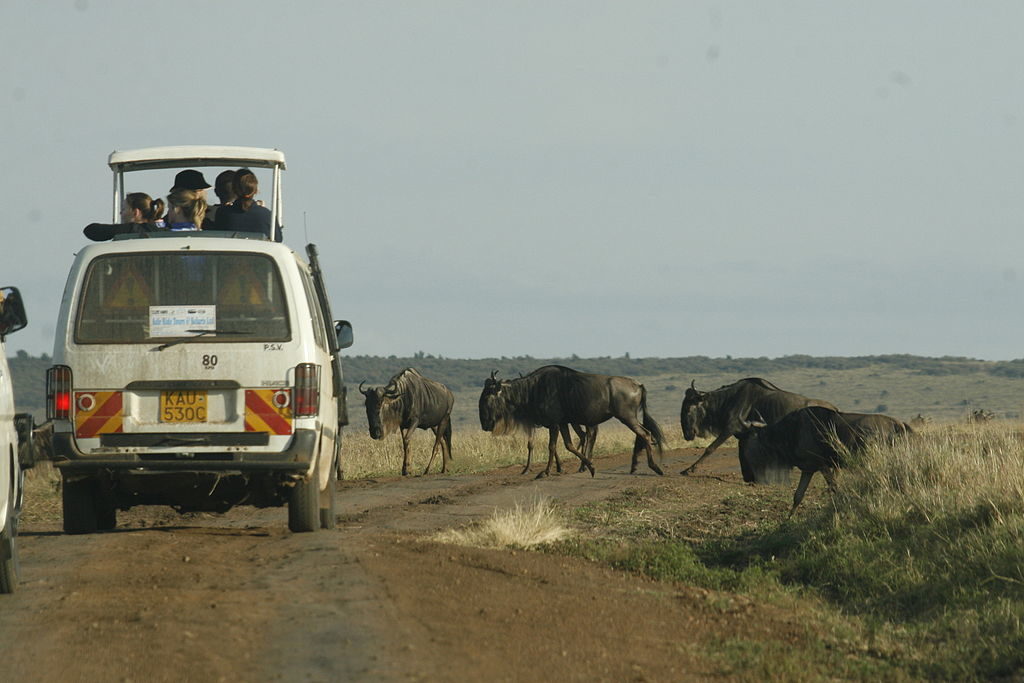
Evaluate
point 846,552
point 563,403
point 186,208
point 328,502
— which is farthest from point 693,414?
point 186,208

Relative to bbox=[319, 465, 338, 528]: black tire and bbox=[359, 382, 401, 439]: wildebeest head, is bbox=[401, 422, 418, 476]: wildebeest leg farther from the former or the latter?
bbox=[319, 465, 338, 528]: black tire

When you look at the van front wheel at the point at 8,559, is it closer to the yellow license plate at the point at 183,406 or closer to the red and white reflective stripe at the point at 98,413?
the red and white reflective stripe at the point at 98,413

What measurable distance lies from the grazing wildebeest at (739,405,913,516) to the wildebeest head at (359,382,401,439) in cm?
877

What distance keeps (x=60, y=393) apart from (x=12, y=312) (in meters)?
1.15

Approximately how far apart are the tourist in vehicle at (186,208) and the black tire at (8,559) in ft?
13.9

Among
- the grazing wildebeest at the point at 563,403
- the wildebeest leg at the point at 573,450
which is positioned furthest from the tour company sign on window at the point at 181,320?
the grazing wildebeest at the point at 563,403

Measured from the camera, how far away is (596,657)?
24.2ft

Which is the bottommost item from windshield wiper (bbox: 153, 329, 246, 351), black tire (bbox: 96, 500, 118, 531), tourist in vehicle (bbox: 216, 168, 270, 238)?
black tire (bbox: 96, 500, 118, 531)

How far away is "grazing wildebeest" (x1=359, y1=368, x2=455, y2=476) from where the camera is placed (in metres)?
25.6

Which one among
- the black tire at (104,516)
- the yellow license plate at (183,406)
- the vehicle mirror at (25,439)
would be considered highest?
the yellow license plate at (183,406)

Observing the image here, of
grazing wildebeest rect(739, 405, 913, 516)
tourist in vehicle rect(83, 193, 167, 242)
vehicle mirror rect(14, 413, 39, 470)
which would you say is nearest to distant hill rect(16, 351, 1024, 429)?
grazing wildebeest rect(739, 405, 913, 516)

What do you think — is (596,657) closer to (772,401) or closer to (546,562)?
(546,562)

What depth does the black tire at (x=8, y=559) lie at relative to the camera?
8703 millimetres

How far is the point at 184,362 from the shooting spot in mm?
10359
